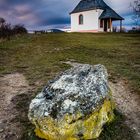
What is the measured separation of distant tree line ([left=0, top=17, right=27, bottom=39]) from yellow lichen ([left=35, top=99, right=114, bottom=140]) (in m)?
19.6

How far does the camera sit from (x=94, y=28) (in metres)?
46.0

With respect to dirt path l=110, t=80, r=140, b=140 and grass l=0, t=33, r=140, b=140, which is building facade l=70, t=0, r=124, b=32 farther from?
dirt path l=110, t=80, r=140, b=140

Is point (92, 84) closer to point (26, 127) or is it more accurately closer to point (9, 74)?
point (26, 127)

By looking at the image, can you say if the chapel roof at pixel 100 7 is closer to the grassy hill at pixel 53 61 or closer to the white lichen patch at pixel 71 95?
the grassy hill at pixel 53 61

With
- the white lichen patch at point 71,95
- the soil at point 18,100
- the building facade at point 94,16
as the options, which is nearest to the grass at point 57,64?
the soil at point 18,100

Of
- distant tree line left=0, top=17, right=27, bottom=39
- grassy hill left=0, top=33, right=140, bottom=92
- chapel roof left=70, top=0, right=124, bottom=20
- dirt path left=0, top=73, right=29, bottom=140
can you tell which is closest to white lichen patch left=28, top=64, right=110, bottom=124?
dirt path left=0, top=73, right=29, bottom=140

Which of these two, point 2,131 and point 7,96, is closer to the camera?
point 2,131

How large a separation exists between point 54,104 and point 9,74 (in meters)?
5.86

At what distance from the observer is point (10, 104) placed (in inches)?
324

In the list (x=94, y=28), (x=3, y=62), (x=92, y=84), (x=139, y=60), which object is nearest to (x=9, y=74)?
(x=3, y=62)

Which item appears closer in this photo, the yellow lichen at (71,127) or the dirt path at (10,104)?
the yellow lichen at (71,127)

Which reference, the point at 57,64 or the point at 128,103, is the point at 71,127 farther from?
the point at 57,64

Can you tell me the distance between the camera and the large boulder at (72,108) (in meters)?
5.96

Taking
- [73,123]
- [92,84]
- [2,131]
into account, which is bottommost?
[2,131]
